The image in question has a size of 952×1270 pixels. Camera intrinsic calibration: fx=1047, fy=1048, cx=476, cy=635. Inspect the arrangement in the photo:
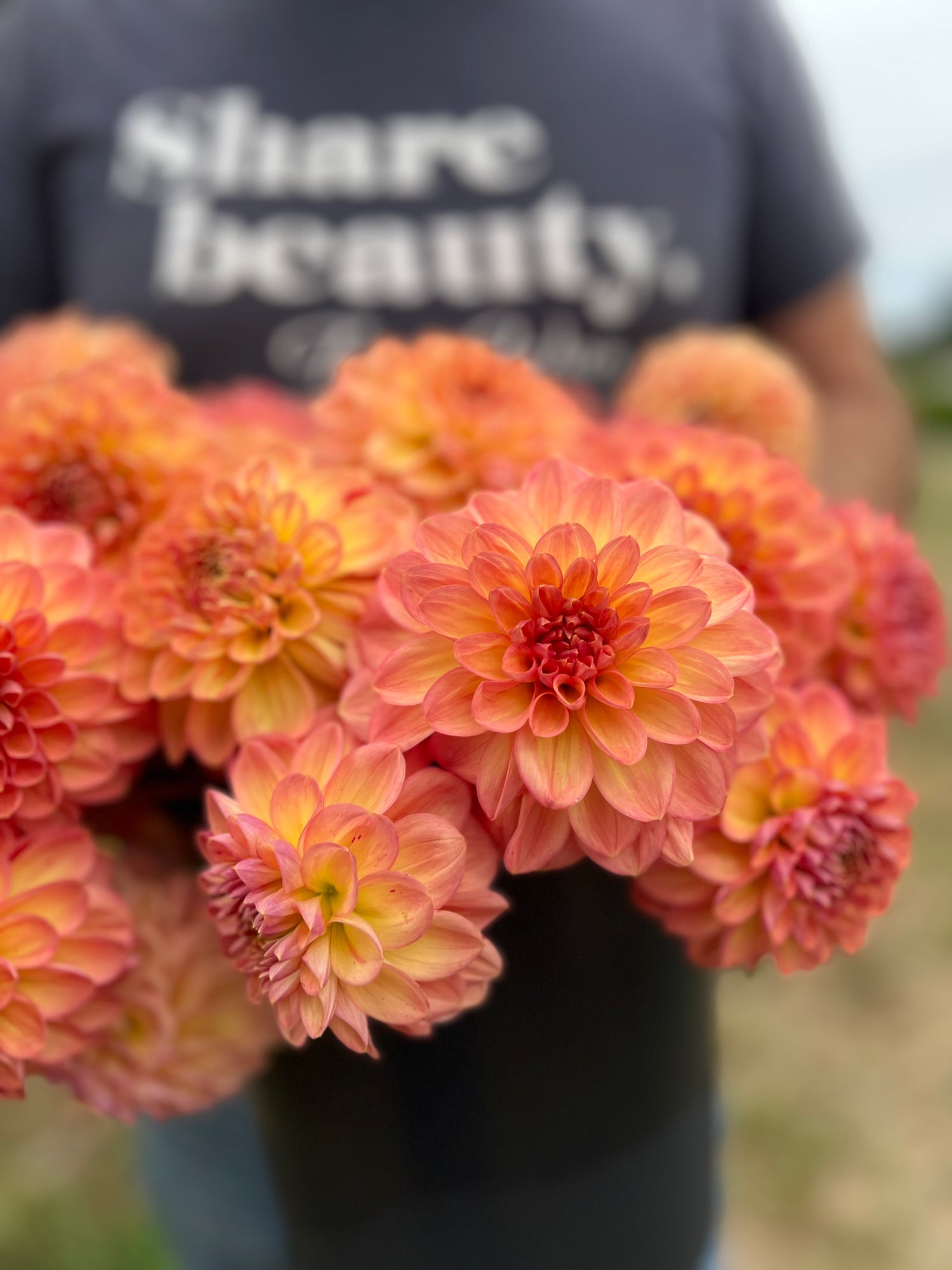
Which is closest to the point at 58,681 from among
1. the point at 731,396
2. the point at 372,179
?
the point at 731,396

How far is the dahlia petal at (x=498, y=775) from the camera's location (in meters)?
0.25

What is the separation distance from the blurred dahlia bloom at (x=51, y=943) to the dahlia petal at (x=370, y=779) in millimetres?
94

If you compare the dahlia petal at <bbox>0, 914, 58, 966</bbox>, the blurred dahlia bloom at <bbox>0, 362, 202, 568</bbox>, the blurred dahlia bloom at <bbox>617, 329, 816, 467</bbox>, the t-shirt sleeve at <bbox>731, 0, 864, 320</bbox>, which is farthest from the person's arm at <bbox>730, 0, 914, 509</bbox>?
the dahlia petal at <bbox>0, 914, 58, 966</bbox>

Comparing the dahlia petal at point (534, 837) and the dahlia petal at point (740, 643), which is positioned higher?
the dahlia petal at point (740, 643)

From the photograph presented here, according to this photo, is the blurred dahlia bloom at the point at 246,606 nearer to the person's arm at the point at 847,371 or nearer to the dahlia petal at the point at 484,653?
the dahlia petal at the point at 484,653

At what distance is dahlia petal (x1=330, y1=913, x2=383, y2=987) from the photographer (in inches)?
9.5

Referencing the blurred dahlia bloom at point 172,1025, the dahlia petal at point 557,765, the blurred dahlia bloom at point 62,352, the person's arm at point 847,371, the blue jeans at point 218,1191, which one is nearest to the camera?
the dahlia petal at point 557,765

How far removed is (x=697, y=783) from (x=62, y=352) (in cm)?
39

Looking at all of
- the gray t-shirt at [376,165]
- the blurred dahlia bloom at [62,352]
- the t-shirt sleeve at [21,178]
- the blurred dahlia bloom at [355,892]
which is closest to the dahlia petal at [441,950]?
the blurred dahlia bloom at [355,892]

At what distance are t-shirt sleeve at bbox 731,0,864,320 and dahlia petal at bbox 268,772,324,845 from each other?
0.82 m

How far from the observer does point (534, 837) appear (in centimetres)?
25

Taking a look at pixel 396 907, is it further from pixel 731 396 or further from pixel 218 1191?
pixel 218 1191

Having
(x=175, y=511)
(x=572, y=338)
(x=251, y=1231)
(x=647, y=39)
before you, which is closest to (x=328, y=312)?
(x=572, y=338)

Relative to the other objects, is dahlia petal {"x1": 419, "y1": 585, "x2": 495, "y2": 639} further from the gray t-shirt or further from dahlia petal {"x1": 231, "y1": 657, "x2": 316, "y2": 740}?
the gray t-shirt
